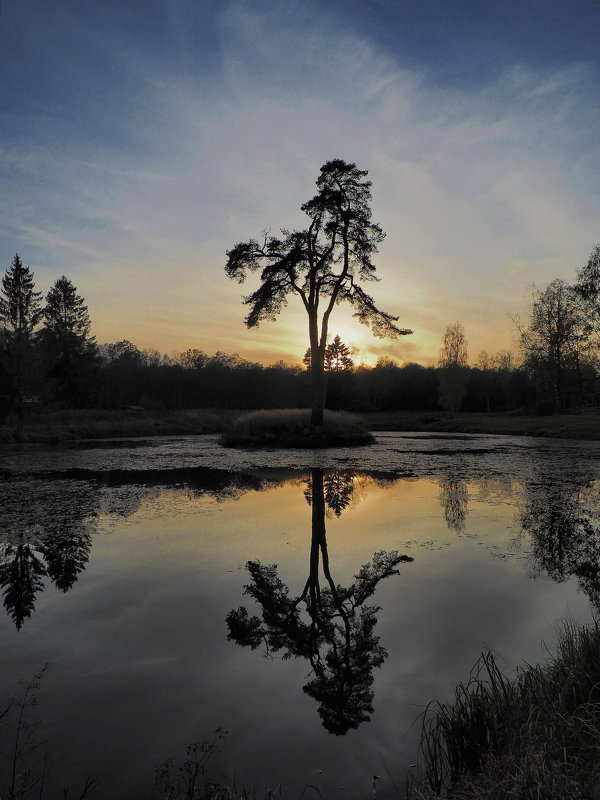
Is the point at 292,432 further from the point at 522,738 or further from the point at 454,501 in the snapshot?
the point at 522,738

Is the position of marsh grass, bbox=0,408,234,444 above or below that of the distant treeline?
below

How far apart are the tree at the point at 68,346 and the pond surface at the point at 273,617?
4605cm

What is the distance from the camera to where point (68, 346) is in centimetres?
5141

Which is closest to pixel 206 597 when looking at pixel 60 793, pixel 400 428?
pixel 60 793

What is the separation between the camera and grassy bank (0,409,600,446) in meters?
24.8

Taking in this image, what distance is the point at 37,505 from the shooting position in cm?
819

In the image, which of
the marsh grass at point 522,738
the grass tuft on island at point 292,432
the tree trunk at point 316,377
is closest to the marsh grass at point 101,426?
the grass tuft on island at point 292,432

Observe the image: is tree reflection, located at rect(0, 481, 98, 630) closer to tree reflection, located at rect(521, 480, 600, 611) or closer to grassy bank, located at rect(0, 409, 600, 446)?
tree reflection, located at rect(521, 480, 600, 611)

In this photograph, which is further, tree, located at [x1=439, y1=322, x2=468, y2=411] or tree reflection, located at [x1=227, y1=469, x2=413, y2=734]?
tree, located at [x1=439, y1=322, x2=468, y2=411]

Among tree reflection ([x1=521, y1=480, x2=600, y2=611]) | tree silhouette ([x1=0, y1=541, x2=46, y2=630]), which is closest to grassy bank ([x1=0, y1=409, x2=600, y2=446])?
tree reflection ([x1=521, y1=480, x2=600, y2=611])

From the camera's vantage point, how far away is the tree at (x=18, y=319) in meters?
32.6

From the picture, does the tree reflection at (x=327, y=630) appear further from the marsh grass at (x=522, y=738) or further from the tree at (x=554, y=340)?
the tree at (x=554, y=340)

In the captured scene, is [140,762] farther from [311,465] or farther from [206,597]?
[311,465]

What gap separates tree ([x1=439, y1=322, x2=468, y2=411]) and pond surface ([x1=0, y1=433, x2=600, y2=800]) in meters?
47.4
